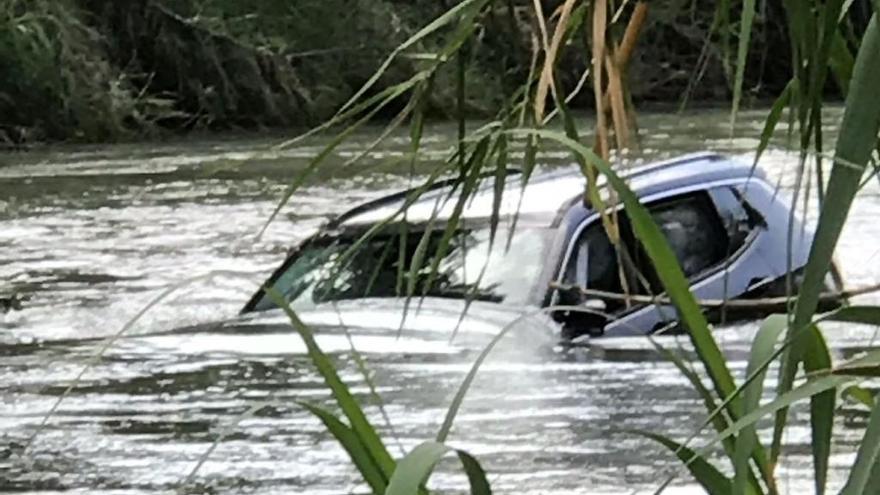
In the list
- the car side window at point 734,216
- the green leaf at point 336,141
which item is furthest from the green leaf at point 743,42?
the car side window at point 734,216

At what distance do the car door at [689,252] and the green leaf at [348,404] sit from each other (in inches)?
162

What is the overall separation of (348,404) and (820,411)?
432mm

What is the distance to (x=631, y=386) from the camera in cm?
603

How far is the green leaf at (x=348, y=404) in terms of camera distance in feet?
6.25

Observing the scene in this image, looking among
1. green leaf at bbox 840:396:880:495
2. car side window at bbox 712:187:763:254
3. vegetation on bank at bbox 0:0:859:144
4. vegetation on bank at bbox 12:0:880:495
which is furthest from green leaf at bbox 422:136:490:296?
vegetation on bank at bbox 0:0:859:144

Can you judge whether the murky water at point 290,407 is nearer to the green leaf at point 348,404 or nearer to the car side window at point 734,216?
the car side window at point 734,216

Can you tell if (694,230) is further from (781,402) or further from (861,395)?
(781,402)

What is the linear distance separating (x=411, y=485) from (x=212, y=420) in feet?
13.7


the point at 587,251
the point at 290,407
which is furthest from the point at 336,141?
the point at 587,251

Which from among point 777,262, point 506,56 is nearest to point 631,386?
point 777,262

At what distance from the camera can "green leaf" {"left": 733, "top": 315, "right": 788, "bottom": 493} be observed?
62.7 inches

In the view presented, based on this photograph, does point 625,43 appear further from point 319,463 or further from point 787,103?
point 319,463

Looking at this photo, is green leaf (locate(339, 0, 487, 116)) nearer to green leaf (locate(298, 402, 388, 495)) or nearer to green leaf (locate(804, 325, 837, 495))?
green leaf (locate(298, 402, 388, 495))

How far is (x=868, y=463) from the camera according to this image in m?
1.40
